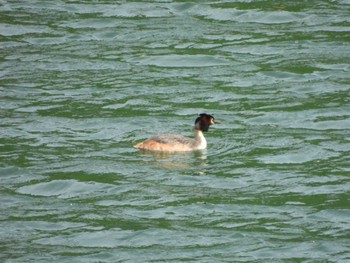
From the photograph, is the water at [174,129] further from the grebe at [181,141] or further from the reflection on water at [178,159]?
the grebe at [181,141]

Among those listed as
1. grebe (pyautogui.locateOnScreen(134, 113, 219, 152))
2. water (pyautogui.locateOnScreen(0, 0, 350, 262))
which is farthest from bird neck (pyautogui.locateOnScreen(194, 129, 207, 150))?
water (pyautogui.locateOnScreen(0, 0, 350, 262))

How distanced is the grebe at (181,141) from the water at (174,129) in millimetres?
193

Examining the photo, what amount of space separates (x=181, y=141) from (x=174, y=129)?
1022 millimetres

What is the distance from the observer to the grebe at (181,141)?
17281 mm

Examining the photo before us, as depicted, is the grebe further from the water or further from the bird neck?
the water

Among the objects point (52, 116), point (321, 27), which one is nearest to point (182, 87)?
point (52, 116)

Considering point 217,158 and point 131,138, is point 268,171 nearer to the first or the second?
point 217,158

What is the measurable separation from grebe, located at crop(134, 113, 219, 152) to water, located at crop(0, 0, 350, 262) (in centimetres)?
19

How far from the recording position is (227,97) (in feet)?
65.1

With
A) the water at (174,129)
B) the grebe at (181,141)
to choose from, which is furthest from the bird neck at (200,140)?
the water at (174,129)

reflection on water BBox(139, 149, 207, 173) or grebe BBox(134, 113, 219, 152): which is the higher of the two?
grebe BBox(134, 113, 219, 152)

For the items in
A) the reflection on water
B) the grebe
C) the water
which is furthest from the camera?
the grebe

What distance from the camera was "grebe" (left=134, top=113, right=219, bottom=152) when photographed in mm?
17281

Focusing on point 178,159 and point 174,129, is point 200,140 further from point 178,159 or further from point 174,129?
point 174,129
